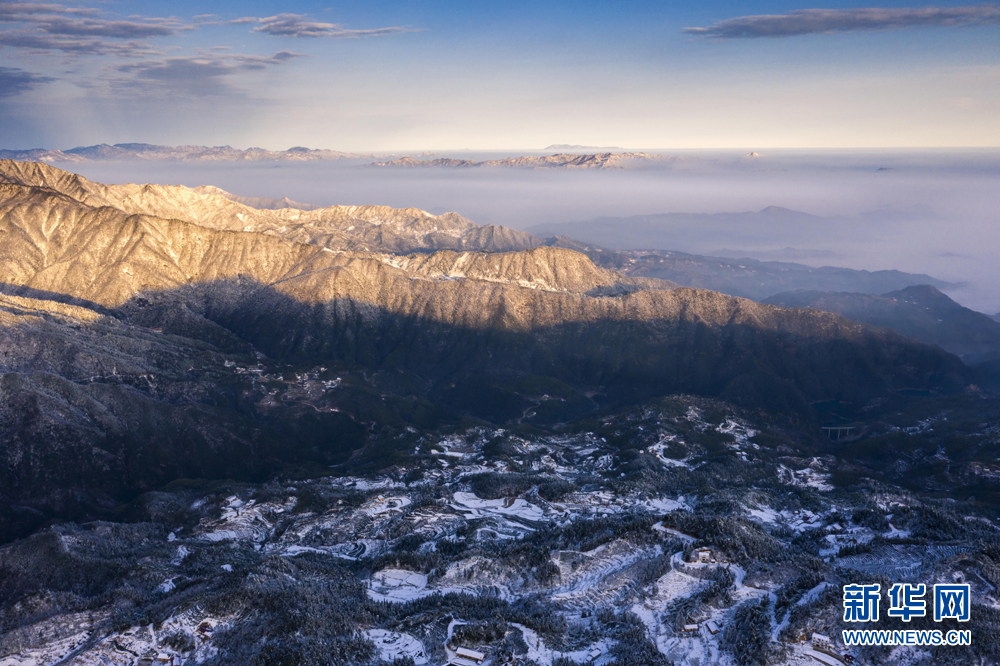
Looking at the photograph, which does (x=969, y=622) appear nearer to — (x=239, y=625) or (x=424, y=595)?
(x=424, y=595)

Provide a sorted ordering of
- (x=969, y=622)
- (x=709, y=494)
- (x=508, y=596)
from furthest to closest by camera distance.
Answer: (x=709, y=494), (x=508, y=596), (x=969, y=622)

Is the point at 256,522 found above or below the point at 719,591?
below

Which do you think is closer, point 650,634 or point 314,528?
point 650,634

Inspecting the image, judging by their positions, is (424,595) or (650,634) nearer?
(650,634)

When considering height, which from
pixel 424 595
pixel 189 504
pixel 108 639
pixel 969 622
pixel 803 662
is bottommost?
pixel 189 504

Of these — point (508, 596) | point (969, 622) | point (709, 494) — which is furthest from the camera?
point (709, 494)

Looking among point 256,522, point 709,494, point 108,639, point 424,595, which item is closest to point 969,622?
point 424,595

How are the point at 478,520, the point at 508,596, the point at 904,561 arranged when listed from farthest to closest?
the point at 478,520
the point at 508,596
the point at 904,561

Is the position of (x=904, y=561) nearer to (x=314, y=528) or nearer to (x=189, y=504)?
(x=314, y=528)

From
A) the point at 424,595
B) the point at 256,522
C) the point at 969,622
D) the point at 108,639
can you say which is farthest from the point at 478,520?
the point at 969,622
